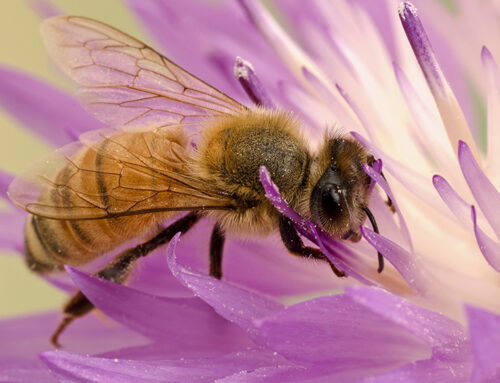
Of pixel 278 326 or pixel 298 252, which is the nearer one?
pixel 278 326

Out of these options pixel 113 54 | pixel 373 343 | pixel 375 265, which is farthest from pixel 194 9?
pixel 373 343

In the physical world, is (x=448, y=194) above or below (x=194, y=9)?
above

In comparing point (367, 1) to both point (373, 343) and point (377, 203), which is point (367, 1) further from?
point (373, 343)

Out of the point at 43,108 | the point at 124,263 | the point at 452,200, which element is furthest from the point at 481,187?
the point at 43,108

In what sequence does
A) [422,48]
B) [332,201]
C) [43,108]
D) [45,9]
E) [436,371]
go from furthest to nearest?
[45,9]
[43,108]
[422,48]
[332,201]
[436,371]

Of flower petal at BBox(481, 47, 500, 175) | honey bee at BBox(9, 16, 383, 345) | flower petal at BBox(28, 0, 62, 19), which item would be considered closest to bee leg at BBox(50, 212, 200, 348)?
honey bee at BBox(9, 16, 383, 345)

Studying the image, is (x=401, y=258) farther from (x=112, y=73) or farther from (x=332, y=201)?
(x=112, y=73)
